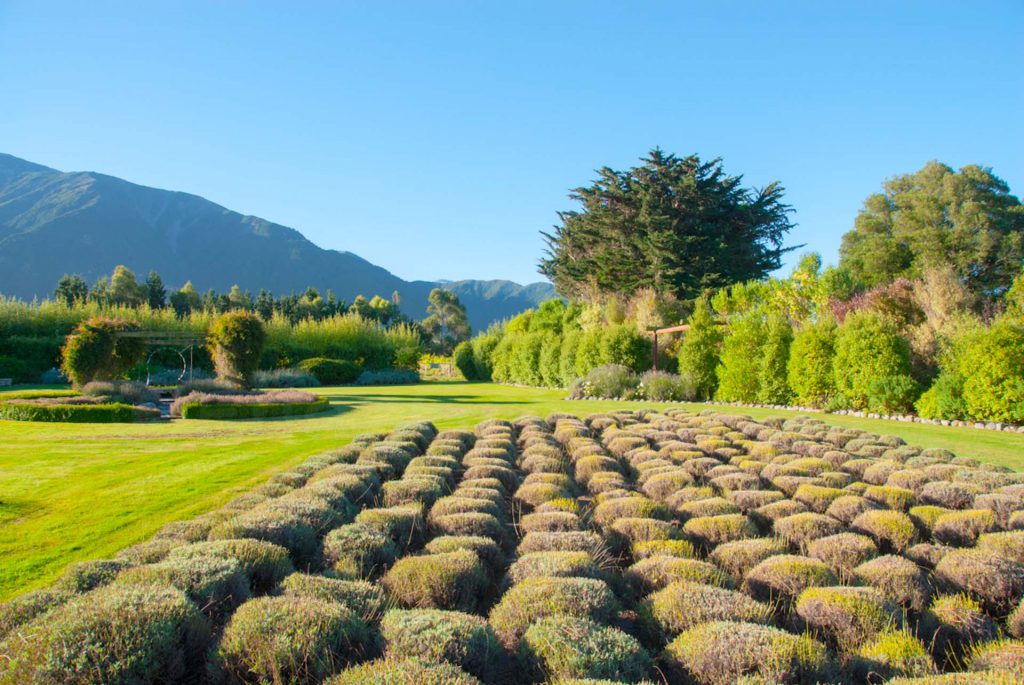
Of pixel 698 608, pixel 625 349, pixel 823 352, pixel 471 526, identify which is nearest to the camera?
pixel 698 608

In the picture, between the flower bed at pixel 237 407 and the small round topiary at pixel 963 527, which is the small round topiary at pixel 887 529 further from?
the flower bed at pixel 237 407

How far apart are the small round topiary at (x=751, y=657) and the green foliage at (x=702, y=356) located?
15.9 metres

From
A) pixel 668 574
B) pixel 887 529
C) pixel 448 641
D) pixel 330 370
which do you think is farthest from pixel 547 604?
pixel 330 370

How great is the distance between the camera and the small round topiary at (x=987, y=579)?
12.4 feet

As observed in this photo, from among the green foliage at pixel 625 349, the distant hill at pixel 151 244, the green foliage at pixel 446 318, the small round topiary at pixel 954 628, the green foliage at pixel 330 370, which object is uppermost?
the distant hill at pixel 151 244

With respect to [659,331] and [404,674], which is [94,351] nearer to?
→ [659,331]

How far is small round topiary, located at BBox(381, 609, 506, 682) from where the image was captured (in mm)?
2779

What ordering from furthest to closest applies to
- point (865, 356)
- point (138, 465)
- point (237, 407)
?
1. point (865, 356)
2. point (237, 407)
3. point (138, 465)

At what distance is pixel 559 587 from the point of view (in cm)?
341

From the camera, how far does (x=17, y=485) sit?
21.1ft

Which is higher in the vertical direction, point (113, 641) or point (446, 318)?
point (446, 318)

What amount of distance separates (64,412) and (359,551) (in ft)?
36.0

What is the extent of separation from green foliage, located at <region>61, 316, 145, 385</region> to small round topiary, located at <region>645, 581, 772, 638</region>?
17.4 m

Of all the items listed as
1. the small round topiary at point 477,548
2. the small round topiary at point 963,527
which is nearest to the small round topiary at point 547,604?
the small round topiary at point 477,548
